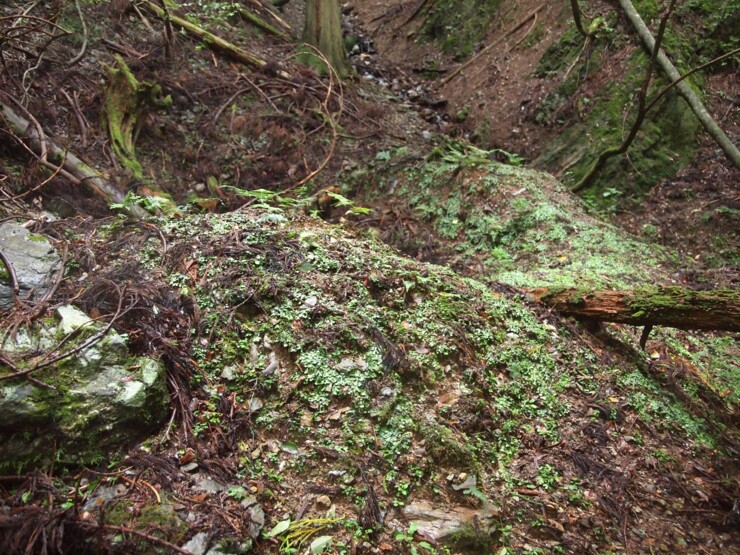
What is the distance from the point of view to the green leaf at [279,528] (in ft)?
7.91

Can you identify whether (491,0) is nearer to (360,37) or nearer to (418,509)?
(360,37)

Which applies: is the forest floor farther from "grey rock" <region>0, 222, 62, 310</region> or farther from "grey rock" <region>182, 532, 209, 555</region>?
"grey rock" <region>0, 222, 62, 310</region>

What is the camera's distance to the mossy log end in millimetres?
3674

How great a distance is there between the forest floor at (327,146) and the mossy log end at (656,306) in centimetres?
38

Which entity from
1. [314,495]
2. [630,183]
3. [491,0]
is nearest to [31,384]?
[314,495]

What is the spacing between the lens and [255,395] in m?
3.00

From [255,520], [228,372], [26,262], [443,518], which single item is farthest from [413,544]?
[26,262]

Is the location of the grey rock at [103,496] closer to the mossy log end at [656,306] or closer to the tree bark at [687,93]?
the mossy log end at [656,306]

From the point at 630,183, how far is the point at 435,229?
10.6 ft

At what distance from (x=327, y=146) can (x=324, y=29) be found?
3187mm

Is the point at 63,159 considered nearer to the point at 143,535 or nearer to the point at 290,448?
the point at 290,448

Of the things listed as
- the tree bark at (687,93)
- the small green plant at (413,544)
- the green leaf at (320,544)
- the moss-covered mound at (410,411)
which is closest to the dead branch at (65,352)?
the moss-covered mound at (410,411)

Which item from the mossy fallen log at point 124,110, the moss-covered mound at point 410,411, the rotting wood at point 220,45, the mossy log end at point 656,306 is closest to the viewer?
the moss-covered mound at point 410,411

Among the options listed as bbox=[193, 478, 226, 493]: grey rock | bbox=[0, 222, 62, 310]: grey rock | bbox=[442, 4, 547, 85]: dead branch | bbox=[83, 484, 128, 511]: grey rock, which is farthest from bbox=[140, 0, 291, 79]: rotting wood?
bbox=[83, 484, 128, 511]: grey rock
